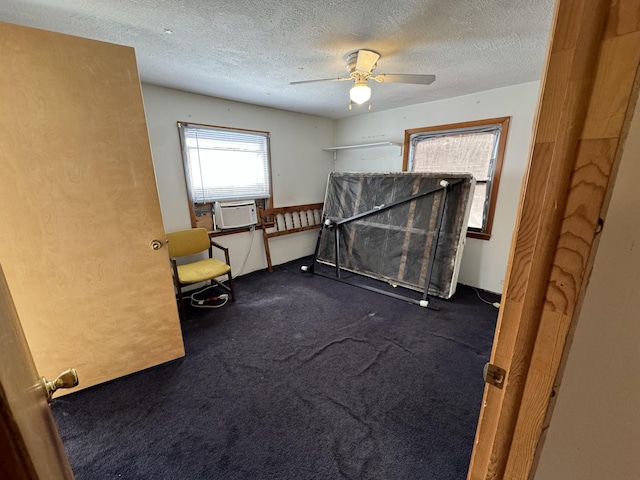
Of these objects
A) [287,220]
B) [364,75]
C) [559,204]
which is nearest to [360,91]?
[364,75]

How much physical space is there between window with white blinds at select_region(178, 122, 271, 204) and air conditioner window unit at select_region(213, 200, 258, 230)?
97mm

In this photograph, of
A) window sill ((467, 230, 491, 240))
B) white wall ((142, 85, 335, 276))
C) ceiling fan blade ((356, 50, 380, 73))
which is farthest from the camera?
window sill ((467, 230, 491, 240))

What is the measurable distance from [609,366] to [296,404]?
1605 mm

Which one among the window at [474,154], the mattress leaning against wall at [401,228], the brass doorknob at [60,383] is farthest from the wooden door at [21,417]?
the window at [474,154]

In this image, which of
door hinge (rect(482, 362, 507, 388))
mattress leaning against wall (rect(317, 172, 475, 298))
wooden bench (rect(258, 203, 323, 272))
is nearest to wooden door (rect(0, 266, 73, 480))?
door hinge (rect(482, 362, 507, 388))

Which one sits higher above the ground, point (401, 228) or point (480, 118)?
point (480, 118)

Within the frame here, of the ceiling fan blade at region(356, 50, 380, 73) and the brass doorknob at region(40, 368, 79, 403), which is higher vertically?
the ceiling fan blade at region(356, 50, 380, 73)

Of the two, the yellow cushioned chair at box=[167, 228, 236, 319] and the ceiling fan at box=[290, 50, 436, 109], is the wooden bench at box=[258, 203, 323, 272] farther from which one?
the ceiling fan at box=[290, 50, 436, 109]

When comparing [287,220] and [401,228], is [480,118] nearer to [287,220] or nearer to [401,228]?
[401,228]

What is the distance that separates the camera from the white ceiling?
1.42 meters

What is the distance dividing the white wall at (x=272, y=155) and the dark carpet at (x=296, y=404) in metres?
1.26

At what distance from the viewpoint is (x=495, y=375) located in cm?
58

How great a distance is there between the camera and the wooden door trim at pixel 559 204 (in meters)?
0.39

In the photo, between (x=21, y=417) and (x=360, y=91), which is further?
(x=360, y=91)
